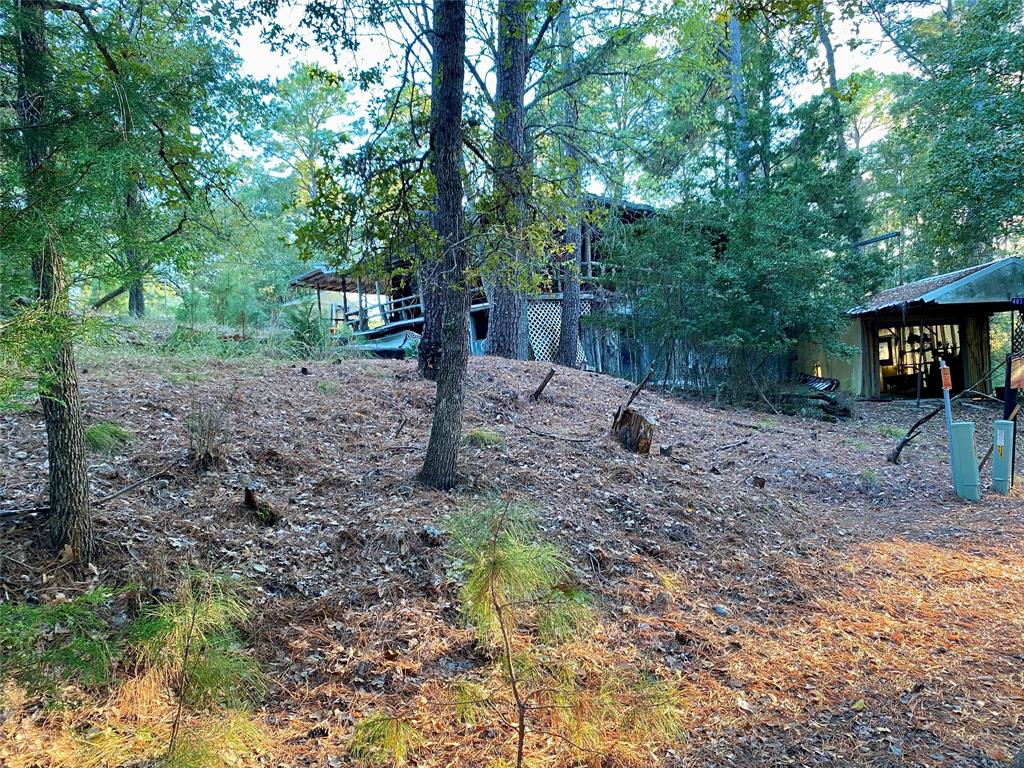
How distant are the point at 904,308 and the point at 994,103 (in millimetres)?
4512

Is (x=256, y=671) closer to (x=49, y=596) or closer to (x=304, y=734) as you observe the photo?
(x=304, y=734)

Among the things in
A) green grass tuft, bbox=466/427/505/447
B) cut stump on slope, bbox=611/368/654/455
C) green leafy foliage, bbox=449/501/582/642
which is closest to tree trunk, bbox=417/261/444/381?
green grass tuft, bbox=466/427/505/447

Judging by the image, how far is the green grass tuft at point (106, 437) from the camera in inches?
173

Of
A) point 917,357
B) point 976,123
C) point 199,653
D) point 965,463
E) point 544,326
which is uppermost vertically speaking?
point 976,123

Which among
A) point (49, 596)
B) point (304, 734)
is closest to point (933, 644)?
point (304, 734)

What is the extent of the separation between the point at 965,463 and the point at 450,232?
21.1 feet

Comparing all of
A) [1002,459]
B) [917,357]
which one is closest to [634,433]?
[1002,459]

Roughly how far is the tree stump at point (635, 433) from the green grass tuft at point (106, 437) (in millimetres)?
4812

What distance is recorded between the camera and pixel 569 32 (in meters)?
11.1

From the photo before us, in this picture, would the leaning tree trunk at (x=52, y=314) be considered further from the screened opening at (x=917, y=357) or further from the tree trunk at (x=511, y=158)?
the screened opening at (x=917, y=357)

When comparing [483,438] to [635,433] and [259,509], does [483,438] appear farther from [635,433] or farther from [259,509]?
[259,509]

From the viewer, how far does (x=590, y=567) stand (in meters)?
3.86

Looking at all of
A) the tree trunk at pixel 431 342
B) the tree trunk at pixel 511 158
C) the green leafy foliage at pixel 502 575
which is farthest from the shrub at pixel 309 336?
the green leafy foliage at pixel 502 575

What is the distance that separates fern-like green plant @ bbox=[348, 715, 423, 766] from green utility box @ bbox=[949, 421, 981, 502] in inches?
276
